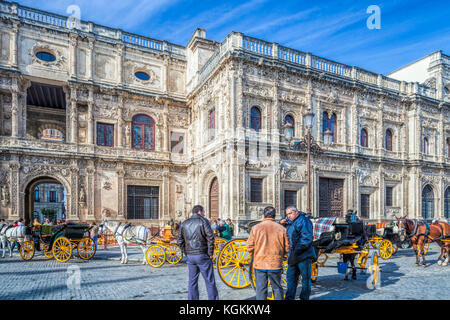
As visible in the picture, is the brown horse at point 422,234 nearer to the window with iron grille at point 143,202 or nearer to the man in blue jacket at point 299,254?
the man in blue jacket at point 299,254

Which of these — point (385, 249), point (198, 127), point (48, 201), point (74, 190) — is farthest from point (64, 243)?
point (48, 201)

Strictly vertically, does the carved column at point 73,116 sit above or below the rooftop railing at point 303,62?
below

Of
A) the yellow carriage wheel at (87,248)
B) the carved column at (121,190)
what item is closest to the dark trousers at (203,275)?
the yellow carriage wheel at (87,248)

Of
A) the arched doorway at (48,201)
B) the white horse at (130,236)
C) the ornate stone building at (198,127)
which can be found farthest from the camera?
the arched doorway at (48,201)

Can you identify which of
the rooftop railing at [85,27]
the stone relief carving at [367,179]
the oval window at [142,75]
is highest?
the rooftop railing at [85,27]

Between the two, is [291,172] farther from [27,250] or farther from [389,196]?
[27,250]

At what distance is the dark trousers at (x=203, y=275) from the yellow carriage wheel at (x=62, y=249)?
7.02 m

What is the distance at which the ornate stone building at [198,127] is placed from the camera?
56.7ft

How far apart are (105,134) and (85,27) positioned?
6.47m

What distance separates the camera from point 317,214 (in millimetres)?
18719

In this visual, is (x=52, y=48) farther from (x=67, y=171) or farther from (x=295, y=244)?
(x=295, y=244)

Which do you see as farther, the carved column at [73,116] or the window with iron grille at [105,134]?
the window with iron grille at [105,134]

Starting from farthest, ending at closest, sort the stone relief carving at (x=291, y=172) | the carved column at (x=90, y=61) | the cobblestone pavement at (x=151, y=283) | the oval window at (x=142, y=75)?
1. the oval window at (x=142, y=75)
2. the carved column at (x=90, y=61)
3. the stone relief carving at (x=291, y=172)
4. the cobblestone pavement at (x=151, y=283)

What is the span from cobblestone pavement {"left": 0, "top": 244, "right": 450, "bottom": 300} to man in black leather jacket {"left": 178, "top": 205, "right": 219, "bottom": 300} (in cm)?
114
